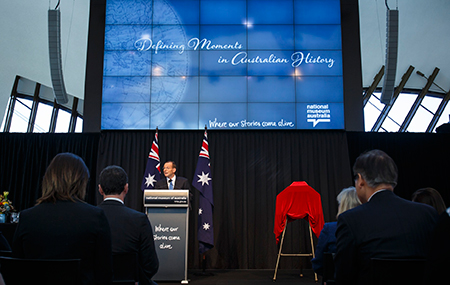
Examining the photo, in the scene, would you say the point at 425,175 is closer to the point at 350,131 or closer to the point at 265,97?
the point at 350,131

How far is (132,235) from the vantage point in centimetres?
257

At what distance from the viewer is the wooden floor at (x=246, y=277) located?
5.70 meters

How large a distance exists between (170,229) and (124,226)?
9.52 feet

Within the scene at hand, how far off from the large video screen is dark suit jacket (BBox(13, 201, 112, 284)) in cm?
590

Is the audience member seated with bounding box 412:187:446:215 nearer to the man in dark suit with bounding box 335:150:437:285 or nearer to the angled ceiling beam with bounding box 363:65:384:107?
the man in dark suit with bounding box 335:150:437:285

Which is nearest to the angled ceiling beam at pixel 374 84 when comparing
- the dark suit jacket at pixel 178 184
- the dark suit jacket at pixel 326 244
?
the dark suit jacket at pixel 178 184

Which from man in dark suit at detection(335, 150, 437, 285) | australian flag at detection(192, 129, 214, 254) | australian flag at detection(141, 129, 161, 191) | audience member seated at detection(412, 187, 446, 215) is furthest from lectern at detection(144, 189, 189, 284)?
man in dark suit at detection(335, 150, 437, 285)

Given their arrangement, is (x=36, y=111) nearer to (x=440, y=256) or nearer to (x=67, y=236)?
(x=67, y=236)

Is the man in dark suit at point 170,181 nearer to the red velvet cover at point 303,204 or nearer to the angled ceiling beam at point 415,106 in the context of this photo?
the red velvet cover at point 303,204

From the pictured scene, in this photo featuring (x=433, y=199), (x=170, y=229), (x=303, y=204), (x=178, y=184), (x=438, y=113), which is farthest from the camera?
(x=438, y=113)

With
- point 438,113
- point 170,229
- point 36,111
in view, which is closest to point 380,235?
point 170,229

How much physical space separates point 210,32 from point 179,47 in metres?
0.67

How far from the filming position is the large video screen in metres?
7.76

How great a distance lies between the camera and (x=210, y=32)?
809 centimetres
